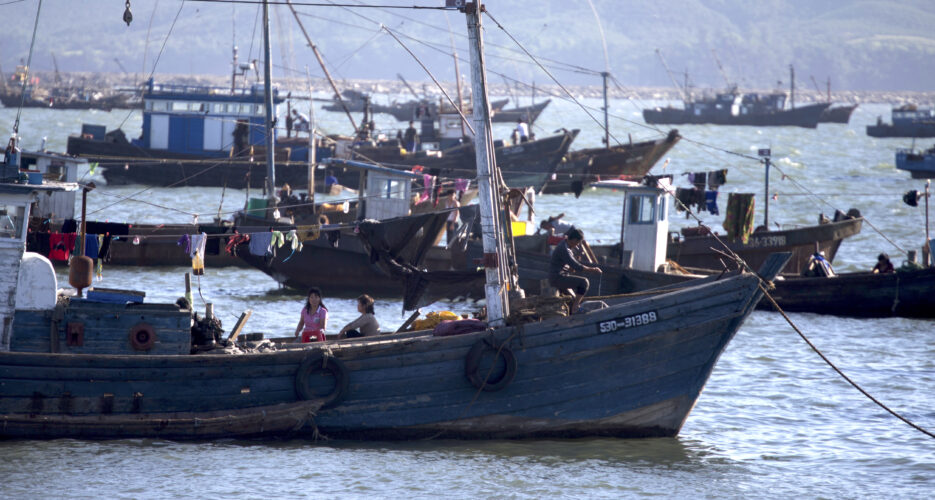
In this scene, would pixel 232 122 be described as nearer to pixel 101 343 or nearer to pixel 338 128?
pixel 101 343

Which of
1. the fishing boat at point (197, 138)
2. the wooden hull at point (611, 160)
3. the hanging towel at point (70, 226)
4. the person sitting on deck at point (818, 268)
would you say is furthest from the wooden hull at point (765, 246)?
the fishing boat at point (197, 138)

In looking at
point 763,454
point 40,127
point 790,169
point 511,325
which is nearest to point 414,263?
point 511,325

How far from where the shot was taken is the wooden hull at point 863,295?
22.0 m

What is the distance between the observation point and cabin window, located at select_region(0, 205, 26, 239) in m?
12.3

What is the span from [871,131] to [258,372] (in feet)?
321

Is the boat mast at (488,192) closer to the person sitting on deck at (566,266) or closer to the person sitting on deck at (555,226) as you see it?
the person sitting on deck at (566,266)

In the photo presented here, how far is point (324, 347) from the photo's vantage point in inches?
486

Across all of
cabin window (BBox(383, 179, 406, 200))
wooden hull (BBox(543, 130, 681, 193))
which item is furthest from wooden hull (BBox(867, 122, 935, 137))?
cabin window (BBox(383, 179, 406, 200))

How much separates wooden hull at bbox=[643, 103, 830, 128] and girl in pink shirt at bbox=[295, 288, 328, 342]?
114 metres

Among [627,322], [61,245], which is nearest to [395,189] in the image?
[61,245]

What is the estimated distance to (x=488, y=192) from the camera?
12547mm

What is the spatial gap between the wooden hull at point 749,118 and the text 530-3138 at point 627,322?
115 metres

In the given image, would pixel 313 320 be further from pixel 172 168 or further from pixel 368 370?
pixel 172 168

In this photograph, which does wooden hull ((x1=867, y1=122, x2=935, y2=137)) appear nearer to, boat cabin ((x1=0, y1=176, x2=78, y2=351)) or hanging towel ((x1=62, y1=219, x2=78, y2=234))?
hanging towel ((x1=62, y1=219, x2=78, y2=234))
